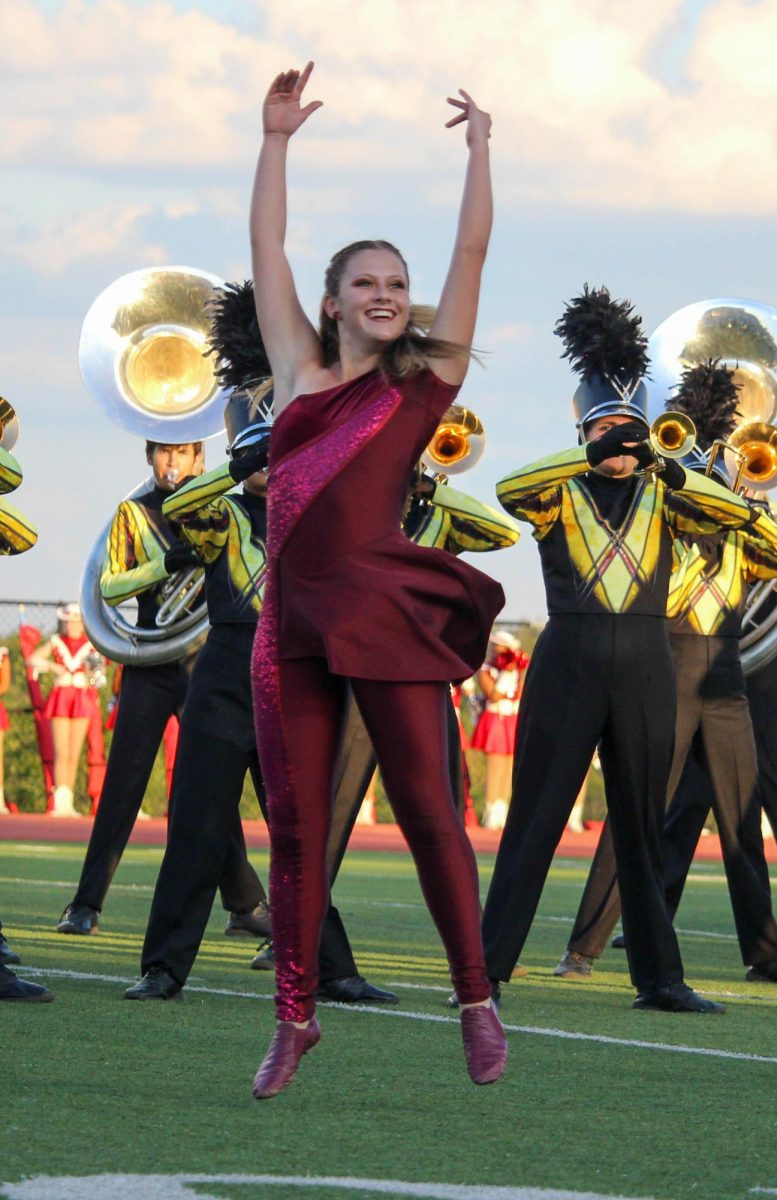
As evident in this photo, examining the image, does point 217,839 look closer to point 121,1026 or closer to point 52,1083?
point 121,1026

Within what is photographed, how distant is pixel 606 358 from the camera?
719 cm

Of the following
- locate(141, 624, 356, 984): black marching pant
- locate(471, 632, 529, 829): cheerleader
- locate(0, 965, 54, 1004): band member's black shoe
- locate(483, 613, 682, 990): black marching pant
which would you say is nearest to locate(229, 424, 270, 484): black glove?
locate(141, 624, 356, 984): black marching pant

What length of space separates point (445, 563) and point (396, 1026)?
2186 millimetres

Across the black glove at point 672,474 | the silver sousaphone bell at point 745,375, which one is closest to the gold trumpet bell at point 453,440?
the silver sousaphone bell at point 745,375

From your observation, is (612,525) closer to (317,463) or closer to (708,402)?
(708,402)

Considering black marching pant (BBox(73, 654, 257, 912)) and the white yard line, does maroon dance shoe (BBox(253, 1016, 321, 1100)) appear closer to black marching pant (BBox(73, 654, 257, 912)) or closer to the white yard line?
the white yard line

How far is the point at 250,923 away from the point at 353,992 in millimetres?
2531

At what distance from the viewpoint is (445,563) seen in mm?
4105

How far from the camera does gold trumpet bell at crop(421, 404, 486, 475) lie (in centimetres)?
809

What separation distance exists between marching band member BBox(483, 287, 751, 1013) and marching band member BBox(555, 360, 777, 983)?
0.98 meters

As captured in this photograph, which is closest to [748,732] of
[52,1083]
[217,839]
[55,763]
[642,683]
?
[642,683]

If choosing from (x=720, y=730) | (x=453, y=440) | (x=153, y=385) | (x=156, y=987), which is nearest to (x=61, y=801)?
(x=153, y=385)

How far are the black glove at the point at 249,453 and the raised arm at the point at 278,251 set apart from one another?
1690 millimetres

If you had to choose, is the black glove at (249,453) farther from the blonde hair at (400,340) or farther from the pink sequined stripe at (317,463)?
the pink sequined stripe at (317,463)
